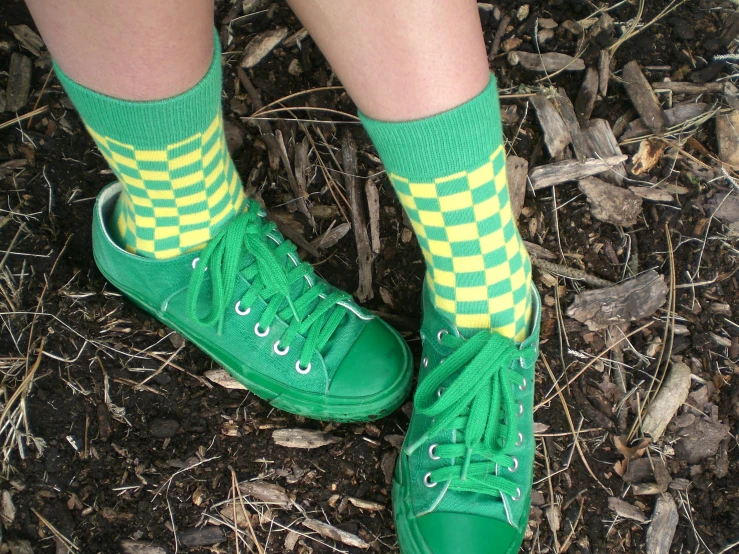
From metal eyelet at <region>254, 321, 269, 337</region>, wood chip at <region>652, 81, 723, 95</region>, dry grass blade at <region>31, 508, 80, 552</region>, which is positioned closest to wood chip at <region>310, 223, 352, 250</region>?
metal eyelet at <region>254, 321, 269, 337</region>

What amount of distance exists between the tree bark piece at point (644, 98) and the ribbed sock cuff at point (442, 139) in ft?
2.46

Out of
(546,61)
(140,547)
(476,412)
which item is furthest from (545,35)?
(140,547)

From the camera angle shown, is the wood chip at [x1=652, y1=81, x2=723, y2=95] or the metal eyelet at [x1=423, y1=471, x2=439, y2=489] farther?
the wood chip at [x1=652, y1=81, x2=723, y2=95]

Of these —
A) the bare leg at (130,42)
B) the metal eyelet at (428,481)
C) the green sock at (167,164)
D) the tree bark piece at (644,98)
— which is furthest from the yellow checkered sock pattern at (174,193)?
the tree bark piece at (644,98)

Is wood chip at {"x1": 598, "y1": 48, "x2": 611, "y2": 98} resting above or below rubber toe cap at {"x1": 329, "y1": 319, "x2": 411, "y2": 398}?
above

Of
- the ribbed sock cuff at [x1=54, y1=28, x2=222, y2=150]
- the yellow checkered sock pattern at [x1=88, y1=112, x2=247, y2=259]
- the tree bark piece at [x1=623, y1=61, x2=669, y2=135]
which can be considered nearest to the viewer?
the ribbed sock cuff at [x1=54, y1=28, x2=222, y2=150]

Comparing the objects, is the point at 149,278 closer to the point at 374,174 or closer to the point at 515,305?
the point at 374,174

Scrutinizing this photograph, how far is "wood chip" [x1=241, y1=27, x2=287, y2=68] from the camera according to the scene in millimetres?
1497

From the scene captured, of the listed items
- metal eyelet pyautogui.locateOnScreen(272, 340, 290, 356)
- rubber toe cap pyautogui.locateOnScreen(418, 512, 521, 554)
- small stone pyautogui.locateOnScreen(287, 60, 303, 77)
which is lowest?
rubber toe cap pyautogui.locateOnScreen(418, 512, 521, 554)

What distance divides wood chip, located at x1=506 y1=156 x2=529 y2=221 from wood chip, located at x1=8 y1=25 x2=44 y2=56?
104cm

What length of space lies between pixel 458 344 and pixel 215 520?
54 centimetres

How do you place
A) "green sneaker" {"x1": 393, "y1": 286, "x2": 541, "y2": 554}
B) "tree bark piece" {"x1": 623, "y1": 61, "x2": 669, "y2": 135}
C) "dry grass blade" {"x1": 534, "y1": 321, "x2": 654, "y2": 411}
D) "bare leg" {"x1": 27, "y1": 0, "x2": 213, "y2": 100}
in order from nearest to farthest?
"bare leg" {"x1": 27, "y1": 0, "x2": 213, "y2": 100}, "green sneaker" {"x1": 393, "y1": 286, "x2": 541, "y2": 554}, "dry grass blade" {"x1": 534, "y1": 321, "x2": 654, "y2": 411}, "tree bark piece" {"x1": 623, "y1": 61, "x2": 669, "y2": 135}

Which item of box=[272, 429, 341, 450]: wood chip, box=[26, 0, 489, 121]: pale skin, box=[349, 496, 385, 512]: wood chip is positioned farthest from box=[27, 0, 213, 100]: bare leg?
box=[349, 496, 385, 512]: wood chip

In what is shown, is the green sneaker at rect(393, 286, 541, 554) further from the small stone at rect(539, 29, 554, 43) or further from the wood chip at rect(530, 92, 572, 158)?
Answer: the small stone at rect(539, 29, 554, 43)
